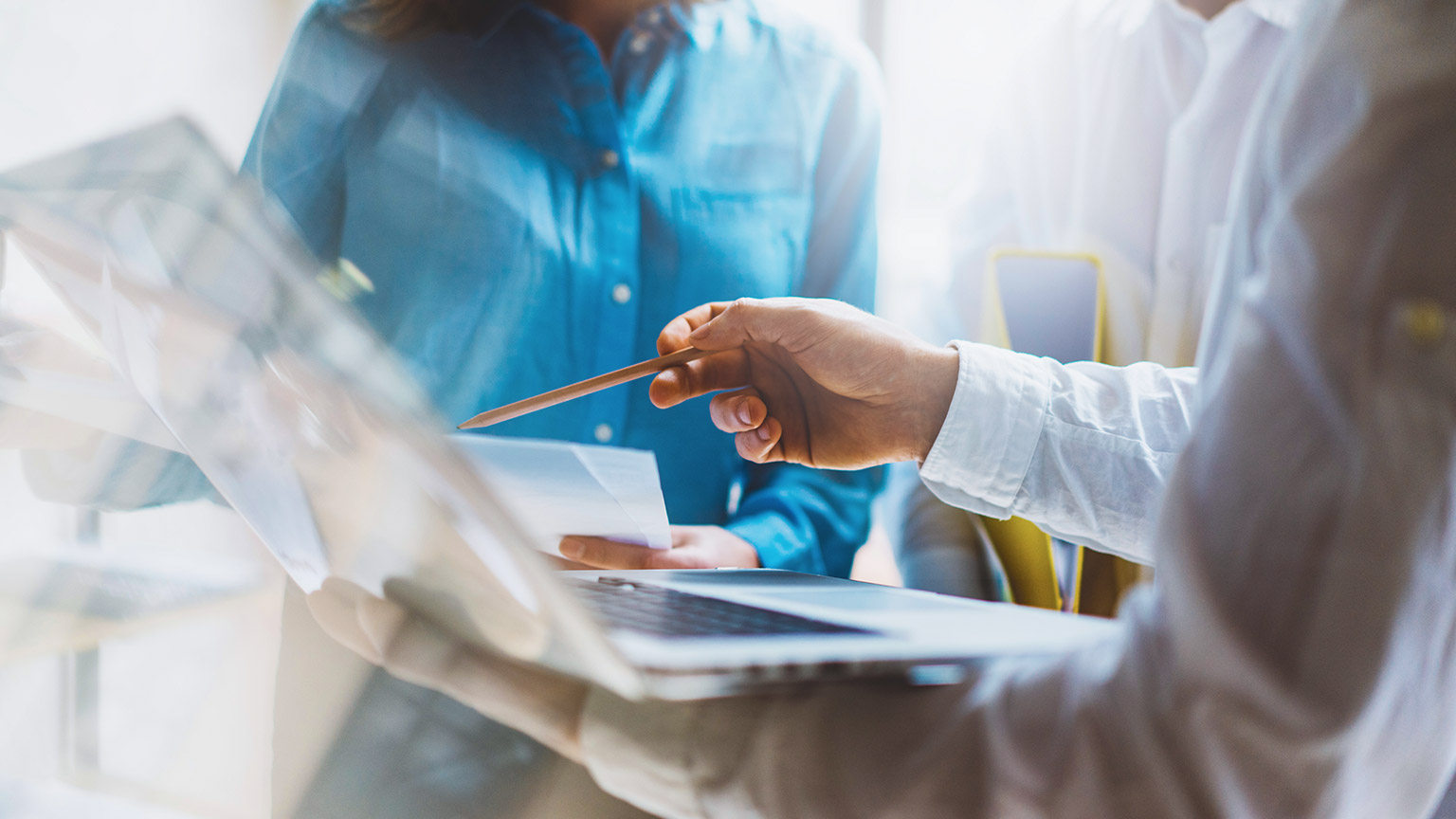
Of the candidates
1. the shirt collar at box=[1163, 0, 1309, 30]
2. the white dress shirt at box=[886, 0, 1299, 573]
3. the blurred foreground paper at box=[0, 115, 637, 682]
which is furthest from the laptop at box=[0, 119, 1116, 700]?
the shirt collar at box=[1163, 0, 1309, 30]

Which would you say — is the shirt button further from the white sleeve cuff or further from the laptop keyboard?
the white sleeve cuff

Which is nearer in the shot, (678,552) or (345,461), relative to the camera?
(345,461)

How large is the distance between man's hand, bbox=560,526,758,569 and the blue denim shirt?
0.10 ft

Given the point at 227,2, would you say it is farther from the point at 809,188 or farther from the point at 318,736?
the point at 318,736

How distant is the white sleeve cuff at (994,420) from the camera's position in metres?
0.51

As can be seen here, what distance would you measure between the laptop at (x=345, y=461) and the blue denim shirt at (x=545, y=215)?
358mm

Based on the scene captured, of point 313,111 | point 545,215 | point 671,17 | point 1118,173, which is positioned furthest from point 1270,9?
point 313,111

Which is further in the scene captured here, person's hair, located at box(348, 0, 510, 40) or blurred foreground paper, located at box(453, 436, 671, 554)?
person's hair, located at box(348, 0, 510, 40)

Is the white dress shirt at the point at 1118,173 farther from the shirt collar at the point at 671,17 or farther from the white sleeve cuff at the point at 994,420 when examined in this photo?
the shirt collar at the point at 671,17

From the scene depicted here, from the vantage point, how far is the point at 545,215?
717 millimetres

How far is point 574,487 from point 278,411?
19 cm

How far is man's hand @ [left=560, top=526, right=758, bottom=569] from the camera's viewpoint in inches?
20.6

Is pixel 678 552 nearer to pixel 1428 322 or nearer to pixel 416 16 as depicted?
pixel 1428 322

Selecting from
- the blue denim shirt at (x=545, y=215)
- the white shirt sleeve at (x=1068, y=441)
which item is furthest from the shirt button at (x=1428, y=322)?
the blue denim shirt at (x=545, y=215)
